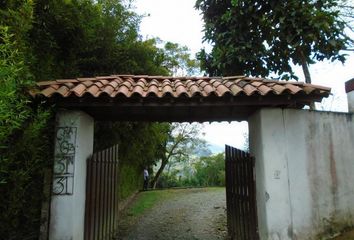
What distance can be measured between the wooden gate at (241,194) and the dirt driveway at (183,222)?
5.60ft

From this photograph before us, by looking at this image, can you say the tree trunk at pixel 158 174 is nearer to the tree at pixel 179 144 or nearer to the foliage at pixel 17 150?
the tree at pixel 179 144

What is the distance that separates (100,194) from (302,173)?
409 centimetres

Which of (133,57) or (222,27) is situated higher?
(222,27)

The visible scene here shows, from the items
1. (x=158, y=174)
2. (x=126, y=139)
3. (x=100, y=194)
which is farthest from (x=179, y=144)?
(x=100, y=194)

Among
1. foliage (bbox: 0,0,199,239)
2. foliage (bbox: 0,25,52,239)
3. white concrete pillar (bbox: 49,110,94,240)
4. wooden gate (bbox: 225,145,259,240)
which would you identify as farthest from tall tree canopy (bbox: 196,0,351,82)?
foliage (bbox: 0,25,52,239)

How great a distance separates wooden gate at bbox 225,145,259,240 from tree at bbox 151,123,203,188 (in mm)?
18986

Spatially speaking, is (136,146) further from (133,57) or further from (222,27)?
(222,27)

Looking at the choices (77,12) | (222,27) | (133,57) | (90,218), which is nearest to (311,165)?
(90,218)

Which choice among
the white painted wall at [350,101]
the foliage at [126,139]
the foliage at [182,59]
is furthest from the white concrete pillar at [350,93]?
the foliage at [182,59]

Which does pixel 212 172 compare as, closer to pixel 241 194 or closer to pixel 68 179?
pixel 241 194

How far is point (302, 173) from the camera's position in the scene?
234 inches

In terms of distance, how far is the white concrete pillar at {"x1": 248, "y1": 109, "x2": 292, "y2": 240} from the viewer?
5750mm

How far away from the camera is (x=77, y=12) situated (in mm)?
7848

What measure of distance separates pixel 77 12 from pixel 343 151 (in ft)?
20.3
